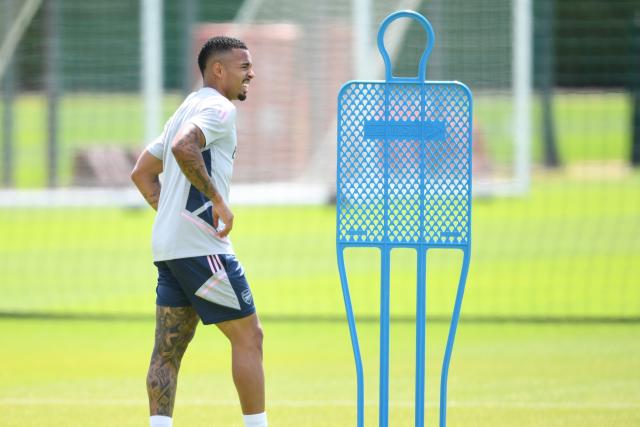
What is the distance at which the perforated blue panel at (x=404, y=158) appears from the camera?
602 centimetres

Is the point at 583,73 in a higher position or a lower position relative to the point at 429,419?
higher

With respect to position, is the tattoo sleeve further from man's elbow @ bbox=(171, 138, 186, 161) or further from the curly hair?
the curly hair

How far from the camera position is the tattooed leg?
21.0 ft

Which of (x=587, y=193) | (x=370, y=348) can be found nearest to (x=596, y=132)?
(x=587, y=193)

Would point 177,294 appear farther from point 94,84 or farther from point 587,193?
point 587,193

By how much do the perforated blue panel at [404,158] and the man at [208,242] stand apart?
0.59m

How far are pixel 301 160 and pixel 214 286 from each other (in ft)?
38.3

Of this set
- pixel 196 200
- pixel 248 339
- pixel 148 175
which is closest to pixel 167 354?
pixel 248 339

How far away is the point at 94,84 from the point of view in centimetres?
2342

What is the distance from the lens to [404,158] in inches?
236

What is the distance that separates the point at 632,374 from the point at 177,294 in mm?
3944

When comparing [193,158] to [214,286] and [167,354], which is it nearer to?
[214,286]

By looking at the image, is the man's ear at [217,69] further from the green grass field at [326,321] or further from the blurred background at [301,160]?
the blurred background at [301,160]

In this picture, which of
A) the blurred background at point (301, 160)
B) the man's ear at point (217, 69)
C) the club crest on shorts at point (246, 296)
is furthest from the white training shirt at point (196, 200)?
the blurred background at point (301, 160)
